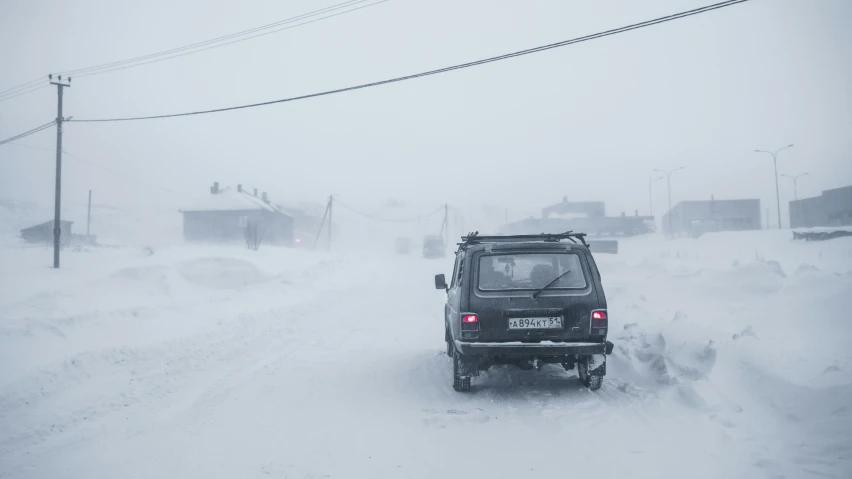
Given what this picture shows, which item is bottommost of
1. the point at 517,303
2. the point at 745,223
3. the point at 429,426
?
the point at 429,426

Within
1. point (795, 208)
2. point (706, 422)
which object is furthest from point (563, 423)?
point (795, 208)

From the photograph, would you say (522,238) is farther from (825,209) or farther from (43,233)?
(825,209)

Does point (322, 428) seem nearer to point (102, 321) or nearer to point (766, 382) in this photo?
point (766, 382)

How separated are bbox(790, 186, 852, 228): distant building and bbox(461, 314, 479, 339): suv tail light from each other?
60.2m

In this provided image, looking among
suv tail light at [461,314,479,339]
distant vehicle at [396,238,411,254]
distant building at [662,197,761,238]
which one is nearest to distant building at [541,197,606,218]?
distant building at [662,197,761,238]

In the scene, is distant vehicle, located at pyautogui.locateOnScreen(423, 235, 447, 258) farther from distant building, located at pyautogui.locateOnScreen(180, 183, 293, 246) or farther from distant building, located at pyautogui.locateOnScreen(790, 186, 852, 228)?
distant building, located at pyautogui.locateOnScreen(790, 186, 852, 228)

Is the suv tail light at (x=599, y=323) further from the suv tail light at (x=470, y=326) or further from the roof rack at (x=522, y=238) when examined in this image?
the suv tail light at (x=470, y=326)

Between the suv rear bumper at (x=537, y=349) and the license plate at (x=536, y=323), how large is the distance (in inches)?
7.2

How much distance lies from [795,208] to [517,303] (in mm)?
72762

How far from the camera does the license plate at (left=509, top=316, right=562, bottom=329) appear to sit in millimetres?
5406

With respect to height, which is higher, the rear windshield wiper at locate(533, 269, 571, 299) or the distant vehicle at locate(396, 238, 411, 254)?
the distant vehicle at locate(396, 238, 411, 254)

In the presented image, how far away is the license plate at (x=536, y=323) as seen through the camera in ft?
17.7

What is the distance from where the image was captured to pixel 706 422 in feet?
15.0

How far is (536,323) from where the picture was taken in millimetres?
5422
